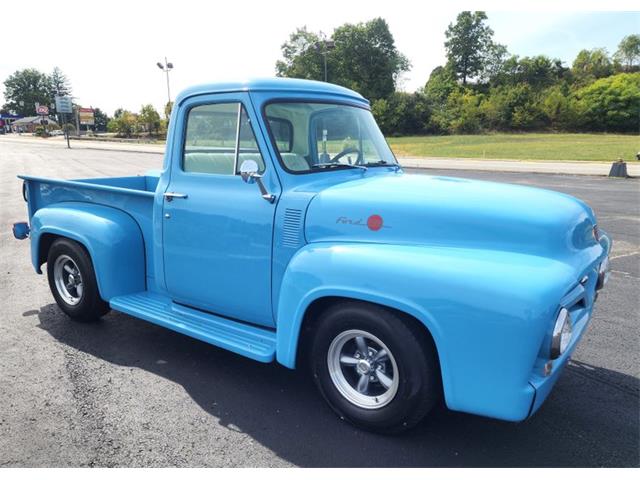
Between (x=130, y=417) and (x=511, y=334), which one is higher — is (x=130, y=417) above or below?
below

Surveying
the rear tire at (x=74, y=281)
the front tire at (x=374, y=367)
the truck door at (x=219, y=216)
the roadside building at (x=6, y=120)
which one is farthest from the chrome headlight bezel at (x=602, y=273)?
the roadside building at (x=6, y=120)

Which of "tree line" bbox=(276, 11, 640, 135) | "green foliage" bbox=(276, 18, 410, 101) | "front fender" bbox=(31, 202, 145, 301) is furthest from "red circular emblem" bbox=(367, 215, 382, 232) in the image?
"green foliage" bbox=(276, 18, 410, 101)

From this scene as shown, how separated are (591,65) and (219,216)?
279ft

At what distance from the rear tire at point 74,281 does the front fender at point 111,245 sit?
14 cm

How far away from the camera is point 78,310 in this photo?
4.54 metres

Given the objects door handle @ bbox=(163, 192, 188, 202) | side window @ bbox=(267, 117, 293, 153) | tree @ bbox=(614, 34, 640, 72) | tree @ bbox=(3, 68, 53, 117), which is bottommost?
door handle @ bbox=(163, 192, 188, 202)

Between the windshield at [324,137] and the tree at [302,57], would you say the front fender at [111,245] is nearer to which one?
the windshield at [324,137]

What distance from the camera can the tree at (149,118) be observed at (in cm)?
5978

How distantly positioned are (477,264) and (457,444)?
1.12 metres

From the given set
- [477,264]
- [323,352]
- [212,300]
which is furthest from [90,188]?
[477,264]

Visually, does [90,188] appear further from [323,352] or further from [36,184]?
[323,352]

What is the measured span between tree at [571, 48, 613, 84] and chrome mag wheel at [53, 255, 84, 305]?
73347 mm

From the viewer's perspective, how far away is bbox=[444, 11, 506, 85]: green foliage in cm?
7338

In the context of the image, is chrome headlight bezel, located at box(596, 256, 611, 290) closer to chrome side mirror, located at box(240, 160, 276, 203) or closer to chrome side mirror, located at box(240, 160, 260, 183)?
chrome side mirror, located at box(240, 160, 276, 203)
